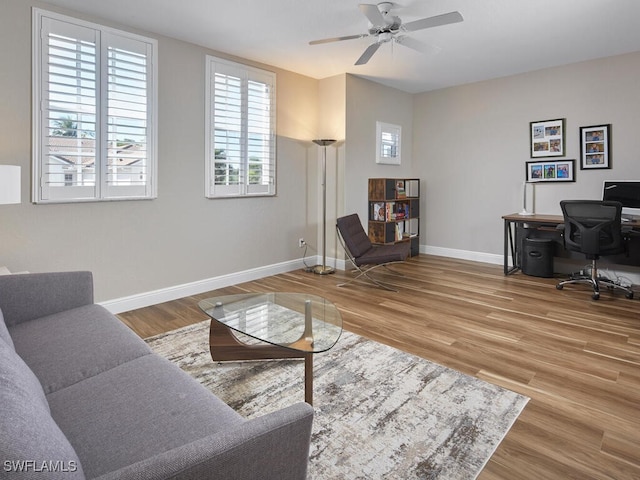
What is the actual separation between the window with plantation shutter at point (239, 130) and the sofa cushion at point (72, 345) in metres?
2.53

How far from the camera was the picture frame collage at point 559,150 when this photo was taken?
193 inches

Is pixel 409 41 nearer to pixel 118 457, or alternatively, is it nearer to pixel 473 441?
pixel 473 441

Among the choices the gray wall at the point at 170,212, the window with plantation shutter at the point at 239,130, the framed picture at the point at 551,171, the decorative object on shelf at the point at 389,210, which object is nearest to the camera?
the gray wall at the point at 170,212

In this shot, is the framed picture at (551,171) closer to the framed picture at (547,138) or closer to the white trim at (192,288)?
the framed picture at (547,138)

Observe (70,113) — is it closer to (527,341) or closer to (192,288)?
(192,288)

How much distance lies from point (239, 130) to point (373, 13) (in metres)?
2.15

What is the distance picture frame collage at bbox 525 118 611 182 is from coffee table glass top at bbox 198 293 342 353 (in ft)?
13.6

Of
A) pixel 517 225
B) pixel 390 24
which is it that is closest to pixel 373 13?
pixel 390 24

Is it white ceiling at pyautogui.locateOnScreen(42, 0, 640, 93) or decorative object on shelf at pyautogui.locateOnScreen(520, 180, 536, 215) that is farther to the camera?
decorative object on shelf at pyautogui.locateOnScreen(520, 180, 536, 215)

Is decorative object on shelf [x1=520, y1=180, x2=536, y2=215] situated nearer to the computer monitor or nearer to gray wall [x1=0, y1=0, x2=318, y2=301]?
the computer monitor

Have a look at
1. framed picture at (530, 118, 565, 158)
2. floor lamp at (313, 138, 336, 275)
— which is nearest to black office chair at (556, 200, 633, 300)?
framed picture at (530, 118, 565, 158)

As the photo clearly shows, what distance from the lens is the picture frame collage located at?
4910 millimetres

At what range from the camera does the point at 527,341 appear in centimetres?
314

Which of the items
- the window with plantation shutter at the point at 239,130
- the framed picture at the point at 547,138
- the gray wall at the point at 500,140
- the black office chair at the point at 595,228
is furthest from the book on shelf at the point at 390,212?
the black office chair at the point at 595,228
